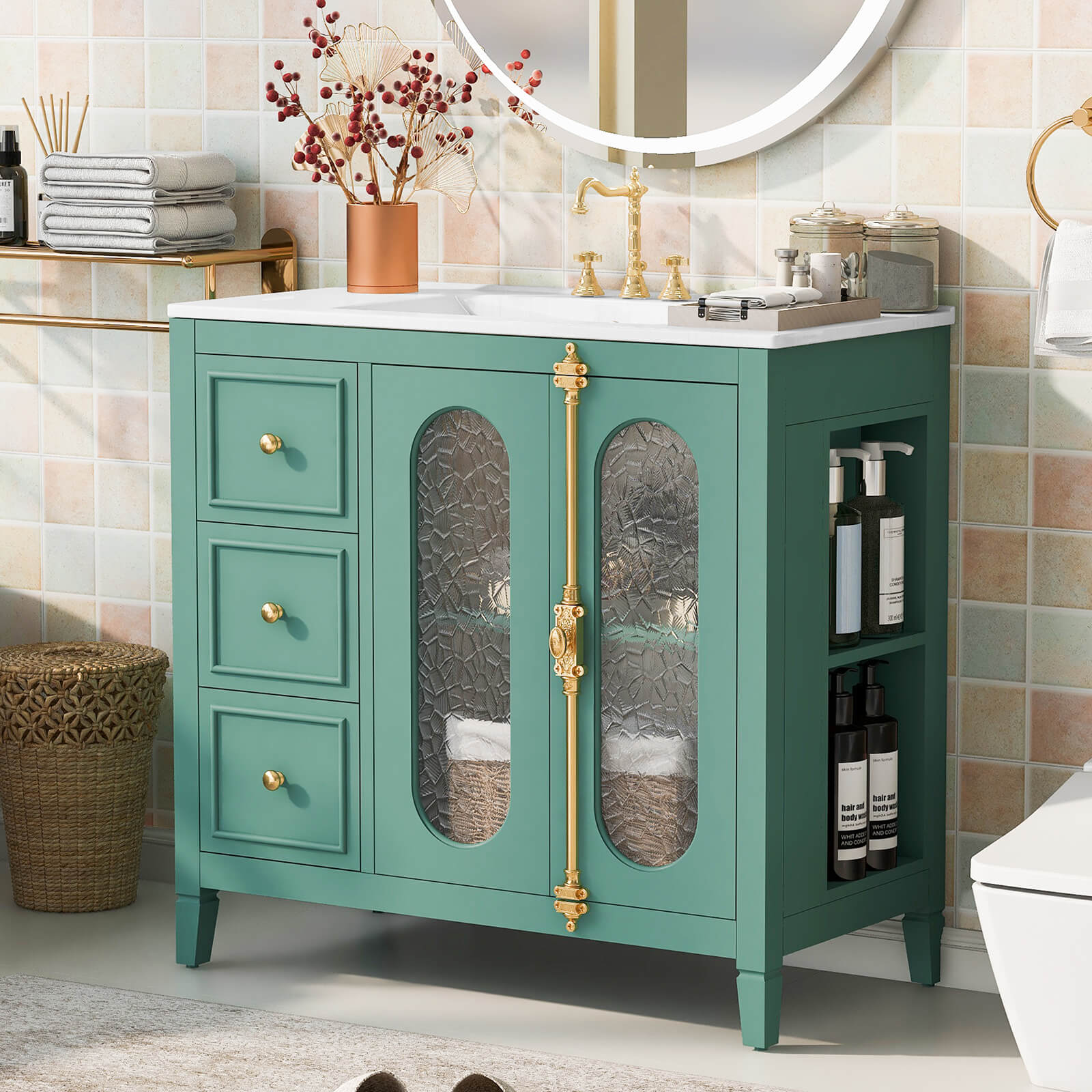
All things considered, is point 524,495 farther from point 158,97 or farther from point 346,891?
point 158,97

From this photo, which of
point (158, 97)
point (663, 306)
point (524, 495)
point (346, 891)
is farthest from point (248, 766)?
point (158, 97)

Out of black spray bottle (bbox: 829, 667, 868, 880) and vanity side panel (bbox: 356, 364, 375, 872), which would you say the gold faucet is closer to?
vanity side panel (bbox: 356, 364, 375, 872)

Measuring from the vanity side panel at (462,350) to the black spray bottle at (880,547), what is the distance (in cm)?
32

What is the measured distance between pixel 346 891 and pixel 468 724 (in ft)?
1.00

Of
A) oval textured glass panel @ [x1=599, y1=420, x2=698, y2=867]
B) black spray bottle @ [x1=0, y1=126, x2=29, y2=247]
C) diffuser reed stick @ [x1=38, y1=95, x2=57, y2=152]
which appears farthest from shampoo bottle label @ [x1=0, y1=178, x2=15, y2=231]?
oval textured glass panel @ [x1=599, y1=420, x2=698, y2=867]

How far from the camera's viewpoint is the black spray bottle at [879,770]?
2.61m

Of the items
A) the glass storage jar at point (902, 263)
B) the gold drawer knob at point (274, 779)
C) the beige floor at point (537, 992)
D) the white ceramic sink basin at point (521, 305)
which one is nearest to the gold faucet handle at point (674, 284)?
the white ceramic sink basin at point (521, 305)

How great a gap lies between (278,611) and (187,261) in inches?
23.0

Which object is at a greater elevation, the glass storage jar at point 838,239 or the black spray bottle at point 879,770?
the glass storage jar at point 838,239

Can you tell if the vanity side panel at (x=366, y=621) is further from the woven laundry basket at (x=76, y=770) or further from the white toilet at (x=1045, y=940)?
the white toilet at (x=1045, y=940)

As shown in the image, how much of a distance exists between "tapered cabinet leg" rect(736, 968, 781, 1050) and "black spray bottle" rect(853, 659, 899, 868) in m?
0.27

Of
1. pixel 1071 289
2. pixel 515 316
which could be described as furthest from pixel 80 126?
pixel 1071 289

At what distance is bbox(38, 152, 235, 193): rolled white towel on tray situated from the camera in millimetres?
2893

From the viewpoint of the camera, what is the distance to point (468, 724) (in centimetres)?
258
